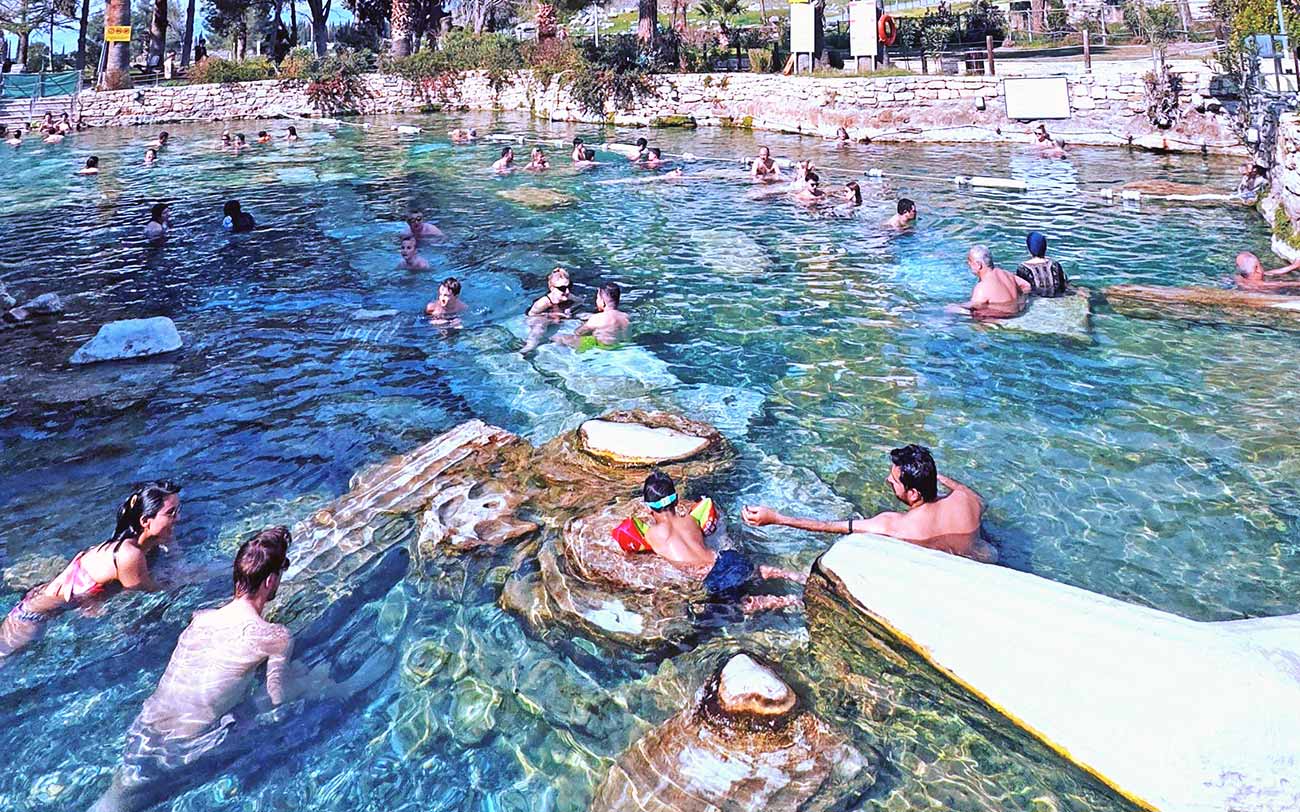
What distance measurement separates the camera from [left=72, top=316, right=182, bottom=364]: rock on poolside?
973 cm

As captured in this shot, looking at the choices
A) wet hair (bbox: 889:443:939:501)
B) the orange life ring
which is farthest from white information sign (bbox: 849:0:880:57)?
wet hair (bbox: 889:443:939:501)

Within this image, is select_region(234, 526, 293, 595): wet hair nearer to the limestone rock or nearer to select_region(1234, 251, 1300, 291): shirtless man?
the limestone rock

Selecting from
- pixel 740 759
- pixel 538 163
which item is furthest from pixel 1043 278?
pixel 538 163

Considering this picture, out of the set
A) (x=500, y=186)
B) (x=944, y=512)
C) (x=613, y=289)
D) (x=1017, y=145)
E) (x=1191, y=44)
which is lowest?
(x=944, y=512)

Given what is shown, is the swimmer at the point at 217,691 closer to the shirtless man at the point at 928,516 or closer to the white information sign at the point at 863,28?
the shirtless man at the point at 928,516

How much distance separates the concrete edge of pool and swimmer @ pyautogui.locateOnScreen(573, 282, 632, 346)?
18.8 feet

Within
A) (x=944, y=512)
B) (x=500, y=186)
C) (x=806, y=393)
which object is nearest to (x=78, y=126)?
(x=500, y=186)

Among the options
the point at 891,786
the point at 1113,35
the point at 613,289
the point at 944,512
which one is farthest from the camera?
the point at 1113,35

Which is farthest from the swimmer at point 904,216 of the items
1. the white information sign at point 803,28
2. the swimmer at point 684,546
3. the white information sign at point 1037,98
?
the white information sign at point 803,28

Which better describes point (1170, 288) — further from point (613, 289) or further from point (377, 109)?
point (377, 109)

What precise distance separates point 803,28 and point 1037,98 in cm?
1064

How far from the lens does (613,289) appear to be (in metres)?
10.2

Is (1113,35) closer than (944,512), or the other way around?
(944,512)

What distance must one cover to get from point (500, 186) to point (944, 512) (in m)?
17.2
